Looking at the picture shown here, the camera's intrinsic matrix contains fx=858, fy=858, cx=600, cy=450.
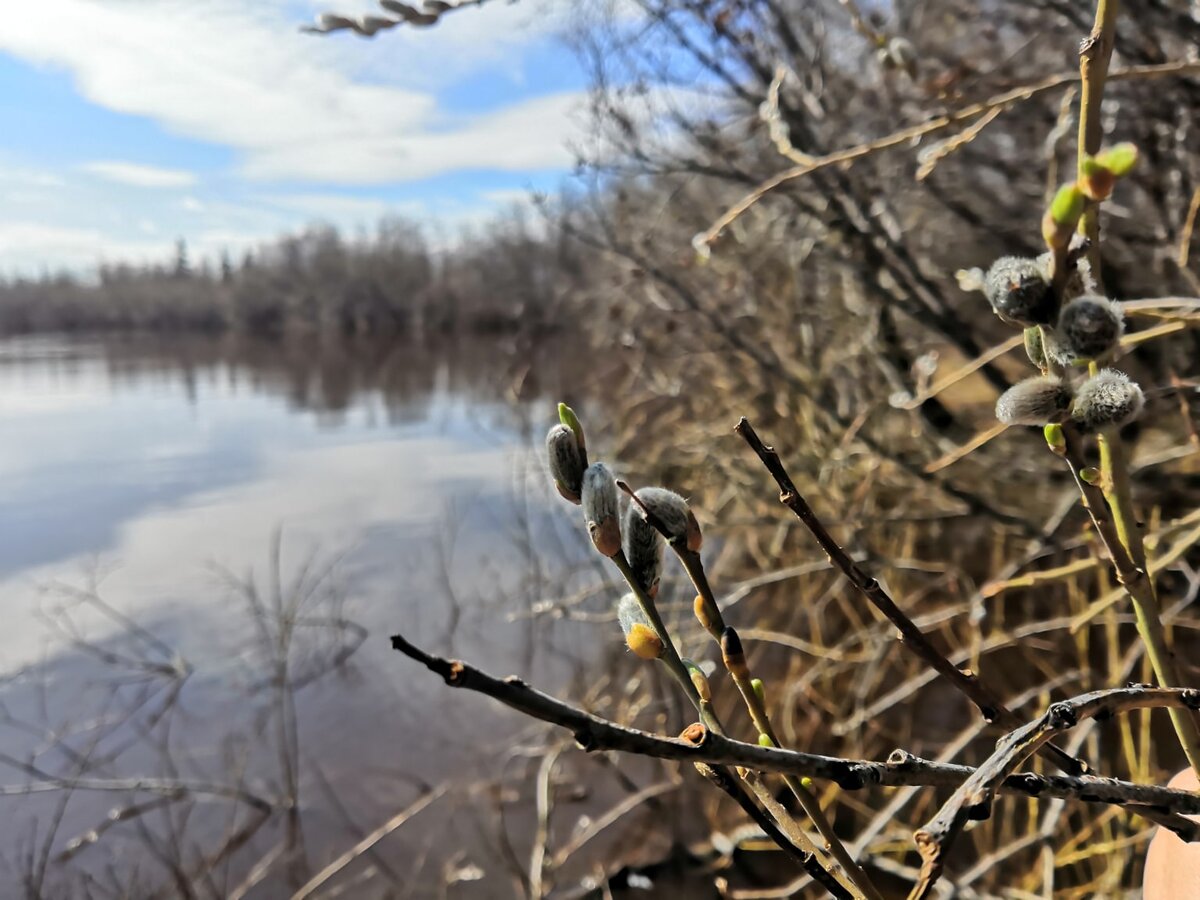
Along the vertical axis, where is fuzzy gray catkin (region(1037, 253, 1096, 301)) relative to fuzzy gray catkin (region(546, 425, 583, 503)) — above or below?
above

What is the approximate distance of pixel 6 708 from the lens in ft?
15.6

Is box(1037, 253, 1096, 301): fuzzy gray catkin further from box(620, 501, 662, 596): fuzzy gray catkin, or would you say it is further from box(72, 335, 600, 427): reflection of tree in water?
box(72, 335, 600, 427): reflection of tree in water

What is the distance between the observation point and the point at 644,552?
0.52 metres

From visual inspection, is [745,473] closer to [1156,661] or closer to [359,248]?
[1156,661]

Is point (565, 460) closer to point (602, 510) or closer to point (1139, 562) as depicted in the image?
point (602, 510)

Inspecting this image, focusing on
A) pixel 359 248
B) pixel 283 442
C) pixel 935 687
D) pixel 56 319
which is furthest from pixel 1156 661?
pixel 56 319

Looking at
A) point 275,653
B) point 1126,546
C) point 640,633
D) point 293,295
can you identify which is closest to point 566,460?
point 640,633

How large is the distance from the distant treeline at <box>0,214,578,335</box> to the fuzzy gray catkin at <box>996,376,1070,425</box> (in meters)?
29.6

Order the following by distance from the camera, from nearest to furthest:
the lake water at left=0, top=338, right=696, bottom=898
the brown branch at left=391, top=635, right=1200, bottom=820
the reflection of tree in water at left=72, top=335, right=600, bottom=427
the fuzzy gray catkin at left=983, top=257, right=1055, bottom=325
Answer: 1. the brown branch at left=391, top=635, right=1200, bottom=820
2. the fuzzy gray catkin at left=983, top=257, right=1055, bottom=325
3. the lake water at left=0, top=338, right=696, bottom=898
4. the reflection of tree in water at left=72, top=335, right=600, bottom=427

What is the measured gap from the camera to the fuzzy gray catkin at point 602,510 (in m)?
0.49

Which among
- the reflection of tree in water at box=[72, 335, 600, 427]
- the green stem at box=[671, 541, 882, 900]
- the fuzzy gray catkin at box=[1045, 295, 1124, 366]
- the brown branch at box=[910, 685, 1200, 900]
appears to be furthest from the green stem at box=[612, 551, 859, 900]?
the reflection of tree in water at box=[72, 335, 600, 427]

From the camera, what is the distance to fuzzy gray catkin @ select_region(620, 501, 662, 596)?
0.51 m

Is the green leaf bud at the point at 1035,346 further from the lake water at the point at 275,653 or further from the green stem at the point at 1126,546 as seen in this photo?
the lake water at the point at 275,653

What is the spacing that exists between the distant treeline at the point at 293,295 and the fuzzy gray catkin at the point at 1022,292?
2960cm
